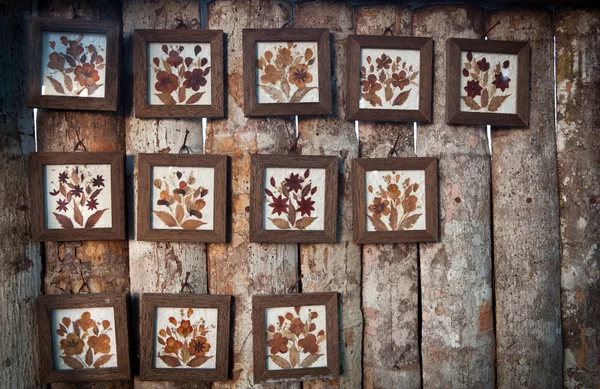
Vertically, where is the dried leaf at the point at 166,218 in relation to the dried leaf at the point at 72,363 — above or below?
above

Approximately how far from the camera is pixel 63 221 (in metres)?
1.40

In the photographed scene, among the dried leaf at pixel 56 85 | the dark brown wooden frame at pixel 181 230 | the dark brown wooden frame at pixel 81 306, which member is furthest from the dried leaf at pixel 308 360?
the dried leaf at pixel 56 85

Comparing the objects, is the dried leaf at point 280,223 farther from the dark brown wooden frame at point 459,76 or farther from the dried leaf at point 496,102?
the dried leaf at point 496,102

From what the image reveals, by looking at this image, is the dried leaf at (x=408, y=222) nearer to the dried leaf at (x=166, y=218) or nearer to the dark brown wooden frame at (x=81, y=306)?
the dried leaf at (x=166, y=218)

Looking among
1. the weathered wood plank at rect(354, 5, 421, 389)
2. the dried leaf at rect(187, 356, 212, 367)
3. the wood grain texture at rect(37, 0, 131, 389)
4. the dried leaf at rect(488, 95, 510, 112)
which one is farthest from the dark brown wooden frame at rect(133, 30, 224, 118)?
the dried leaf at rect(488, 95, 510, 112)

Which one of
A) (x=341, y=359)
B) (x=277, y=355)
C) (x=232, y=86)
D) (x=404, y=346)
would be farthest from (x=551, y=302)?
(x=232, y=86)

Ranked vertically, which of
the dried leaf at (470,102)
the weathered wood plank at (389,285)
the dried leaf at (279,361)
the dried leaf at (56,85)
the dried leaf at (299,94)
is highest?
the dried leaf at (56,85)

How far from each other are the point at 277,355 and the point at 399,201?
688 mm

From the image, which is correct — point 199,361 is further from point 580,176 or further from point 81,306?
point 580,176

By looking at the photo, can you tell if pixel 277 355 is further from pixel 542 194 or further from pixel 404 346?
pixel 542 194

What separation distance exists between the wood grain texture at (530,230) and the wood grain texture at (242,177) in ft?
2.54

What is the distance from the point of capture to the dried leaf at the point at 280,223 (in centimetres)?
141

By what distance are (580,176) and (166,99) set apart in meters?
1.49

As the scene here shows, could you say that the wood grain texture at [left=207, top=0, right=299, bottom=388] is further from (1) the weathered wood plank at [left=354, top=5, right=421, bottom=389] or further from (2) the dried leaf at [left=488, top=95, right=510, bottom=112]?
(2) the dried leaf at [left=488, top=95, right=510, bottom=112]
